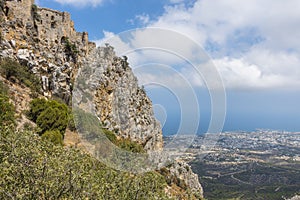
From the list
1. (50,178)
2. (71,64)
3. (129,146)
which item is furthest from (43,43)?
(50,178)

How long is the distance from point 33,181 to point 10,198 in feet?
2.58

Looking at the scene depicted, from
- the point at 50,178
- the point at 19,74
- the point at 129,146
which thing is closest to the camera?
the point at 50,178

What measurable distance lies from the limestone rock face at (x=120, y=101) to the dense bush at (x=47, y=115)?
819 cm

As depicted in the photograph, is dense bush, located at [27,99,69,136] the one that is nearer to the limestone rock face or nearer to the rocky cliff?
the rocky cliff

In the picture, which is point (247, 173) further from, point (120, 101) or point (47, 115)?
point (47, 115)

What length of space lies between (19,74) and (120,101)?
13.2 metres

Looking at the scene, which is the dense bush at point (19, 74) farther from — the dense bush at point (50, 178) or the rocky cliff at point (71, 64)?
the dense bush at point (50, 178)

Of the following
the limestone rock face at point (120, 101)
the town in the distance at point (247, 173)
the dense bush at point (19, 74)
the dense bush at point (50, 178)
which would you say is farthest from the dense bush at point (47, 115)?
the town in the distance at point (247, 173)

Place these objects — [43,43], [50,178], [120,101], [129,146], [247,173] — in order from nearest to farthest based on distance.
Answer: [50,178] < [129,146] < [43,43] < [120,101] < [247,173]

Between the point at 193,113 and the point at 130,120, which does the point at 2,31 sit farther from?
the point at 193,113

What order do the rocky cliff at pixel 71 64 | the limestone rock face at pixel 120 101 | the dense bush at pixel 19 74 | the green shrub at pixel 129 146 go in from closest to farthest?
the dense bush at pixel 19 74 < the green shrub at pixel 129 146 < the rocky cliff at pixel 71 64 < the limestone rock face at pixel 120 101

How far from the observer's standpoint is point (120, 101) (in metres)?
36.5

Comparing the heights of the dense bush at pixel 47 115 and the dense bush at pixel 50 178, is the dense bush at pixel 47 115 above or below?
above

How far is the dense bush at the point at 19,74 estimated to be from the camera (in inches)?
1020
